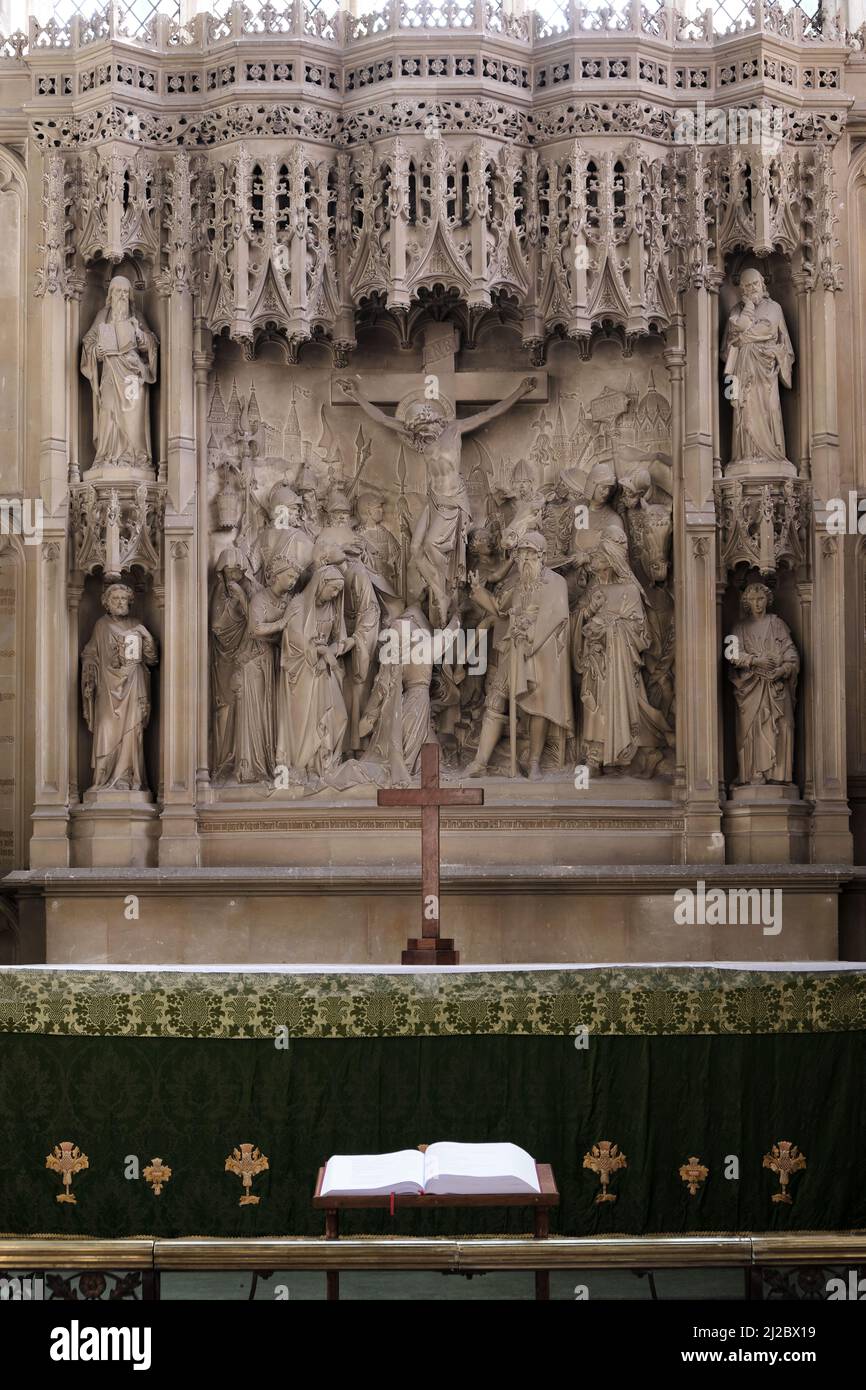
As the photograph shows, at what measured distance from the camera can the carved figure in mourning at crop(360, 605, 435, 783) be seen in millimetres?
12797

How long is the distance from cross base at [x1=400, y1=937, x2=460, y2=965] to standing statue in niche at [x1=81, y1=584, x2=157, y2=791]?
13.0 feet

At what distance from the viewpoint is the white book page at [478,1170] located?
19.9ft

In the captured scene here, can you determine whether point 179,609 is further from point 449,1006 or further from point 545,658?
point 449,1006

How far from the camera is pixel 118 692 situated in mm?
12805

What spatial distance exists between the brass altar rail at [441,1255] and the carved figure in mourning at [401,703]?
22.7ft

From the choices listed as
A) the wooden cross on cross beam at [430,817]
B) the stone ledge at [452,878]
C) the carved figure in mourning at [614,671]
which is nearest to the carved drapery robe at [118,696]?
the stone ledge at [452,878]

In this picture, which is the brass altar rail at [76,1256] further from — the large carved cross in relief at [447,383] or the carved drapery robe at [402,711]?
the large carved cross in relief at [447,383]

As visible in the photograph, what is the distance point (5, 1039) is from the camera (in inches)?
311

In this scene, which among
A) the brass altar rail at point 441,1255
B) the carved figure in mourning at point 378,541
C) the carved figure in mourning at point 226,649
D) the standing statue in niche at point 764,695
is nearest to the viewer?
the brass altar rail at point 441,1255

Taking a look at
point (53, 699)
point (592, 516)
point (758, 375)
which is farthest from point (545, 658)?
point (53, 699)

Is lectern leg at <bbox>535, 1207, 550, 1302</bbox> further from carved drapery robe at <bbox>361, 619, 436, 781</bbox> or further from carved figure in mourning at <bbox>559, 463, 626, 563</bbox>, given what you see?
carved figure in mourning at <bbox>559, 463, 626, 563</bbox>

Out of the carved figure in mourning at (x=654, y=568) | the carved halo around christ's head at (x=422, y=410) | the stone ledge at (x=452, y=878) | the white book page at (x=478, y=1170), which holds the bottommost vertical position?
the white book page at (x=478, y=1170)

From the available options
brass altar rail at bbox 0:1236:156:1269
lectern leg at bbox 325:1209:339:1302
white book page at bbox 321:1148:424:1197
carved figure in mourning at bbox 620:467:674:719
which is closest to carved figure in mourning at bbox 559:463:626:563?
carved figure in mourning at bbox 620:467:674:719
